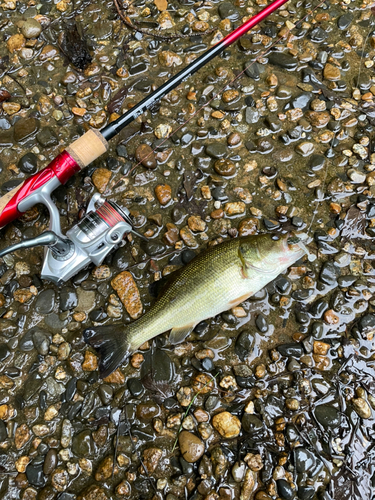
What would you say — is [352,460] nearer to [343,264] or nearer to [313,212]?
[343,264]

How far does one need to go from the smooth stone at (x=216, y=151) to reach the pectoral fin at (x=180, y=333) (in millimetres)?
1704

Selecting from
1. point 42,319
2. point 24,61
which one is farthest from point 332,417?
point 24,61

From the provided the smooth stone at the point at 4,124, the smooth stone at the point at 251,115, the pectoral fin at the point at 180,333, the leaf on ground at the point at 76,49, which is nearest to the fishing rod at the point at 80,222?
the pectoral fin at the point at 180,333

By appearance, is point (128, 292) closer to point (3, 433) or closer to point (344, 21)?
point (3, 433)

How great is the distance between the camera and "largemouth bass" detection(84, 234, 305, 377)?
2.98m

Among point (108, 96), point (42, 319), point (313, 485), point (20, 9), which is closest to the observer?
point (313, 485)

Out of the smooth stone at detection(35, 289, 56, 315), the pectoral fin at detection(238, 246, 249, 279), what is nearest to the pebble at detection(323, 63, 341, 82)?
the pectoral fin at detection(238, 246, 249, 279)

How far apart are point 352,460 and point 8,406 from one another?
2.82 metres

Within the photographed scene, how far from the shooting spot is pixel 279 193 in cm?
357

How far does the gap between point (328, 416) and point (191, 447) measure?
1118 mm

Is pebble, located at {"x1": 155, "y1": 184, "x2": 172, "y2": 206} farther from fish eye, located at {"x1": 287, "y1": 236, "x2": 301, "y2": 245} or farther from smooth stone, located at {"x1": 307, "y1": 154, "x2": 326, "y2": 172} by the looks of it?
smooth stone, located at {"x1": 307, "y1": 154, "x2": 326, "y2": 172}

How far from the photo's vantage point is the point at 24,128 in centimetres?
381

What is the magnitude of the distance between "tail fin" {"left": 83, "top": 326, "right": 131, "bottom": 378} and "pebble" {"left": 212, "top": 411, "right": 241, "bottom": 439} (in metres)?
0.90

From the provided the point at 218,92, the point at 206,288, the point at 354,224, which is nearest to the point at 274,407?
the point at 206,288
